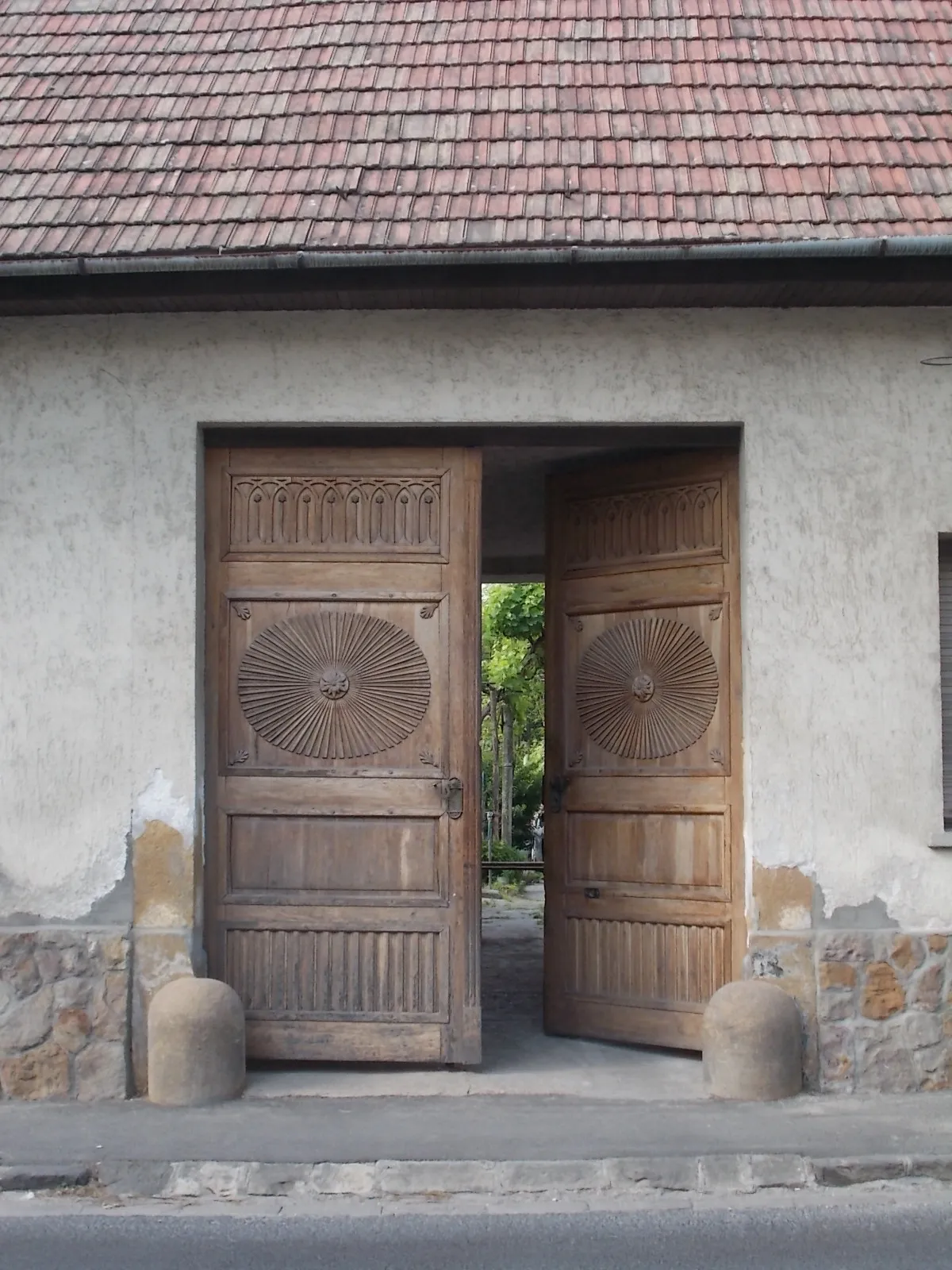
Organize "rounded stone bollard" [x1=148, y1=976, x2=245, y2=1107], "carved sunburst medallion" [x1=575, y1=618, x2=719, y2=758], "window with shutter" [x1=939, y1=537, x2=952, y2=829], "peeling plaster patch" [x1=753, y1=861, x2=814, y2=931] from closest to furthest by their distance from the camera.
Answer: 1. "rounded stone bollard" [x1=148, y1=976, x2=245, y2=1107]
2. "peeling plaster patch" [x1=753, y1=861, x2=814, y2=931]
3. "window with shutter" [x1=939, y1=537, x2=952, y2=829]
4. "carved sunburst medallion" [x1=575, y1=618, x2=719, y2=758]

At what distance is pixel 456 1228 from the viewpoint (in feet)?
14.8

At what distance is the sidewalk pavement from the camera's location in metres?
4.88

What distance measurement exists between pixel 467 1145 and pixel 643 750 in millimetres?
2268

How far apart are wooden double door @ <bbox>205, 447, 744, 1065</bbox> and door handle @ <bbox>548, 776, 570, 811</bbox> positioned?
54 centimetres

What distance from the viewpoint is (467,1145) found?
5148mm

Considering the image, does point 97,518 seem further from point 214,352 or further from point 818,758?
point 818,758

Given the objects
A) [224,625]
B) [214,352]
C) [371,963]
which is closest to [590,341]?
[214,352]

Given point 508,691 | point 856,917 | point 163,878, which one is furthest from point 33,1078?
point 508,691

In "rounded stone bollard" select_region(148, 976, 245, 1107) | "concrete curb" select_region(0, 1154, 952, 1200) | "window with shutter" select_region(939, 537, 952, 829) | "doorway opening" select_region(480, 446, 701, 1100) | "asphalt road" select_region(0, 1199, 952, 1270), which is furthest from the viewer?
"window with shutter" select_region(939, 537, 952, 829)

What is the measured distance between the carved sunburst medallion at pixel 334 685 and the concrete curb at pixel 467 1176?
2.05 metres

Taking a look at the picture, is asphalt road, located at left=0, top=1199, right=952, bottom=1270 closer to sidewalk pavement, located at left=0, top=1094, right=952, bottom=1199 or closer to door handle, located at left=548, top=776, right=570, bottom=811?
sidewalk pavement, located at left=0, top=1094, right=952, bottom=1199

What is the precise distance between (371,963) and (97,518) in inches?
97.4

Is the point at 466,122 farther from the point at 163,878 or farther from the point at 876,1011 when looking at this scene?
the point at 876,1011

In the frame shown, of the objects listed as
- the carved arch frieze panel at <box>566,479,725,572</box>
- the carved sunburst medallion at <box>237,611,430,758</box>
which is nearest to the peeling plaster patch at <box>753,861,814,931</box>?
the carved arch frieze panel at <box>566,479,725,572</box>
